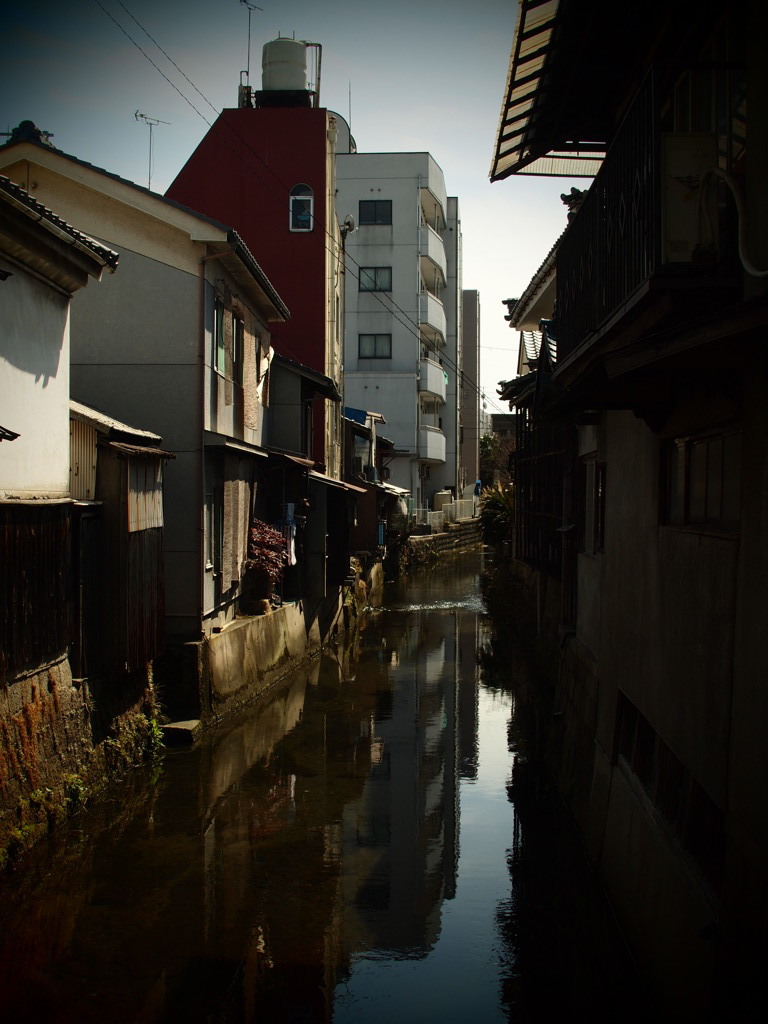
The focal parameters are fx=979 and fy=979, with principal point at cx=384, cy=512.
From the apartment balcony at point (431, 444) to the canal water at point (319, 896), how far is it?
130ft

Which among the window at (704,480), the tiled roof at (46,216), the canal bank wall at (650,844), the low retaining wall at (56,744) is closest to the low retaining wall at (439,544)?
the canal bank wall at (650,844)

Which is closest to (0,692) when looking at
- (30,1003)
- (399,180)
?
(30,1003)

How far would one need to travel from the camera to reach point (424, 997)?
27.0 ft

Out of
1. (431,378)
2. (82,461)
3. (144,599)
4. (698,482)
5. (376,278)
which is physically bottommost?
(144,599)

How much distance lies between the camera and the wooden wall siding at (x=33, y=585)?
1002cm

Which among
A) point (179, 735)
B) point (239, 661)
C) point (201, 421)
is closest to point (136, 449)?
point (201, 421)

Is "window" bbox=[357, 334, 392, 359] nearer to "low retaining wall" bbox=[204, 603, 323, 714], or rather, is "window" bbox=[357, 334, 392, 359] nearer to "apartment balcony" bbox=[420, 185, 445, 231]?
"apartment balcony" bbox=[420, 185, 445, 231]

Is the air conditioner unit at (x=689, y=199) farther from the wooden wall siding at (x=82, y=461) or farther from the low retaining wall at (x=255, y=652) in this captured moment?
the low retaining wall at (x=255, y=652)

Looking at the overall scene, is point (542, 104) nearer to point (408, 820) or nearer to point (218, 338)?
point (218, 338)

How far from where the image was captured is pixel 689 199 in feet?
23.0

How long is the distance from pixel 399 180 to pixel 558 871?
161 feet

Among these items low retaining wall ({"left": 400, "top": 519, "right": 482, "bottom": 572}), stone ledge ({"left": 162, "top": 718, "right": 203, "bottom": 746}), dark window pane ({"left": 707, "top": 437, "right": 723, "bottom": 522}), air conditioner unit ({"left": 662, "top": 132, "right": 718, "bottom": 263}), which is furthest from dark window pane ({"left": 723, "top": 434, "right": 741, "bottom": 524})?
low retaining wall ({"left": 400, "top": 519, "right": 482, "bottom": 572})

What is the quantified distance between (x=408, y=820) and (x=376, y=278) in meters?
45.8

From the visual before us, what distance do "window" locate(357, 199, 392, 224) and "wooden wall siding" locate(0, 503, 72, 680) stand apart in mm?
46470
